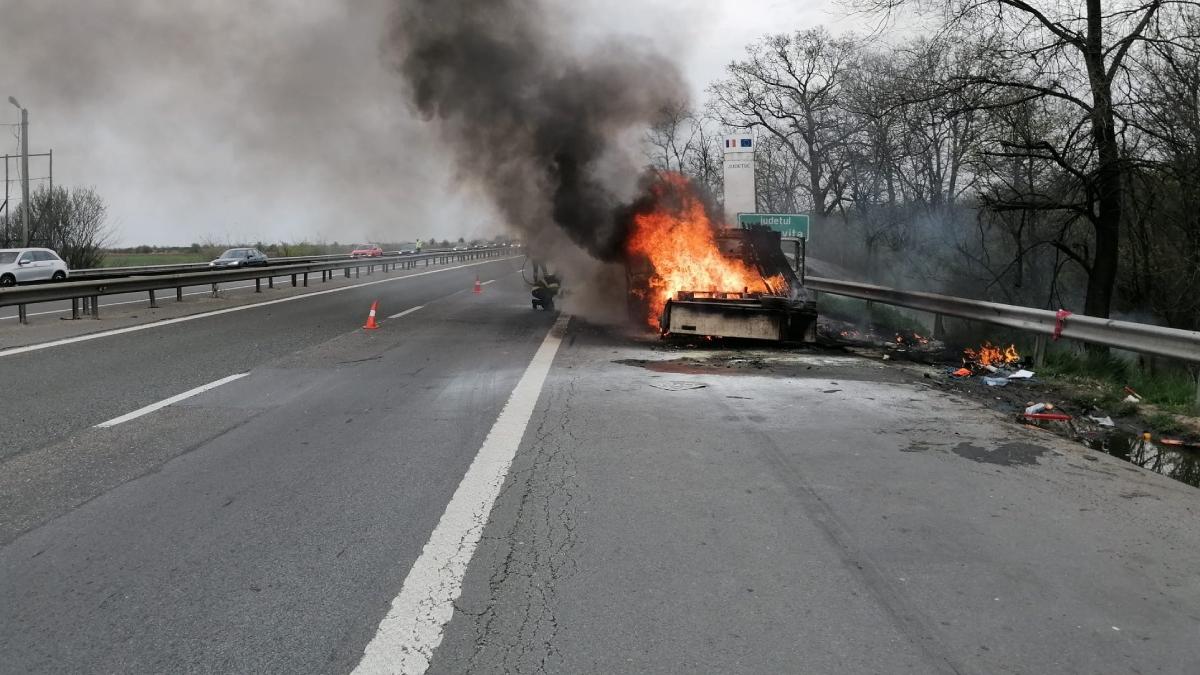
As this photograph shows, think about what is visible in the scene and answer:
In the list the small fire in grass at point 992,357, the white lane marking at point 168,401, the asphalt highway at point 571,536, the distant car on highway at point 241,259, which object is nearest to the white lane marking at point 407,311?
the white lane marking at point 168,401

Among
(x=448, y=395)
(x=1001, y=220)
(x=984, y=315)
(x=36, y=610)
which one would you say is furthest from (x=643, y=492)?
(x=1001, y=220)

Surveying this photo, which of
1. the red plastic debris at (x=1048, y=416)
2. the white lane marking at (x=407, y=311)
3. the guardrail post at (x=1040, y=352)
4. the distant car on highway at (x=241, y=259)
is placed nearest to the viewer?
A: the red plastic debris at (x=1048, y=416)

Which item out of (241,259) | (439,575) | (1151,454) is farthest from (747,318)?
(241,259)

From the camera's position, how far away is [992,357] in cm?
1069

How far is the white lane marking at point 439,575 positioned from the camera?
2871 mm

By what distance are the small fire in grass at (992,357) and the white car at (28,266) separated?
2537 centimetres

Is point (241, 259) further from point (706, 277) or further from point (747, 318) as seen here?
point (747, 318)

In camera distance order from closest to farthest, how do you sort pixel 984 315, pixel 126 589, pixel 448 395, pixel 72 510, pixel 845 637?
Result: 1. pixel 845 637
2. pixel 126 589
3. pixel 72 510
4. pixel 448 395
5. pixel 984 315

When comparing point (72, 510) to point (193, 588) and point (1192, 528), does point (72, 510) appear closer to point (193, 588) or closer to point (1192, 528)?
point (193, 588)

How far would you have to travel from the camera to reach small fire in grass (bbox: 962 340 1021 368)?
34.0 feet

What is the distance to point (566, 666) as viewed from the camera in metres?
2.82

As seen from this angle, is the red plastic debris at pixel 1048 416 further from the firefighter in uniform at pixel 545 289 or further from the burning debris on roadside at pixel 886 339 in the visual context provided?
the firefighter in uniform at pixel 545 289

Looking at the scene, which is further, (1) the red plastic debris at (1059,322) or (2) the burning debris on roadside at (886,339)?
(2) the burning debris on roadside at (886,339)

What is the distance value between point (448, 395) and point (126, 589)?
4.44 m
